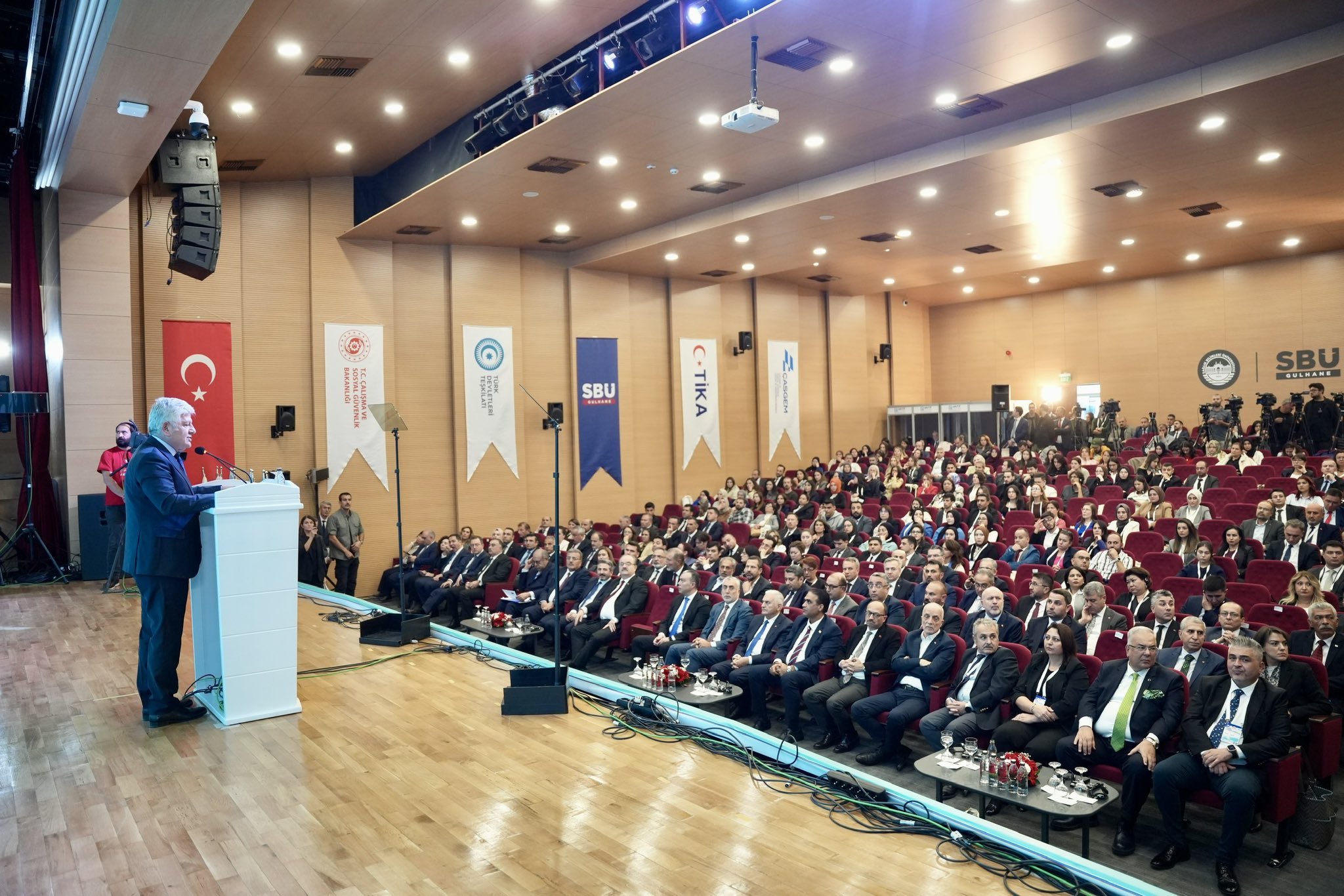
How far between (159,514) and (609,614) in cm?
412

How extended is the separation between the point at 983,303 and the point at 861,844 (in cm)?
1576

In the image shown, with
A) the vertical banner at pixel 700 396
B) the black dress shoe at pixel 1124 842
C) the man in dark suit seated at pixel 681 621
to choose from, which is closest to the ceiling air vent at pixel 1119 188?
the man in dark suit seated at pixel 681 621

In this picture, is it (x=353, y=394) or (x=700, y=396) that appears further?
(x=700, y=396)

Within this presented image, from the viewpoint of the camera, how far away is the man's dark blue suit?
3.74 meters

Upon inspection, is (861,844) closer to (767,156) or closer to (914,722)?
(914,722)

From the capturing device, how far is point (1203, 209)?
388 inches

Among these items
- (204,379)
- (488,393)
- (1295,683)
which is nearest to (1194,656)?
(1295,683)

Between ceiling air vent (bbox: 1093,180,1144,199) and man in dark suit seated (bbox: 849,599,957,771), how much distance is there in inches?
226

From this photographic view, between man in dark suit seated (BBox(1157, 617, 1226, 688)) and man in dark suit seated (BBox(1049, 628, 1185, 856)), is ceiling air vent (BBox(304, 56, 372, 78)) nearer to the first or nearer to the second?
man in dark suit seated (BBox(1049, 628, 1185, 856))

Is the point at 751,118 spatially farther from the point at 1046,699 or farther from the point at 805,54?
the point at 1046,699

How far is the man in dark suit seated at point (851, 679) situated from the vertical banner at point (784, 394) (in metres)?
9.53

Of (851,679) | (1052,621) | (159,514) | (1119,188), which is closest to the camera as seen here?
(159,514)

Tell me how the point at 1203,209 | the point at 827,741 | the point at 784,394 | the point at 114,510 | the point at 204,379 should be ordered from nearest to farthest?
the point at 827,741, the point at 114,510, the point at 204,379, the point at 1203,209, the point at 784,394

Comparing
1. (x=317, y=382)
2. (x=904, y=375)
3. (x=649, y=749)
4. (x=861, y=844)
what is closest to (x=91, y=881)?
(x=649, y=749)
